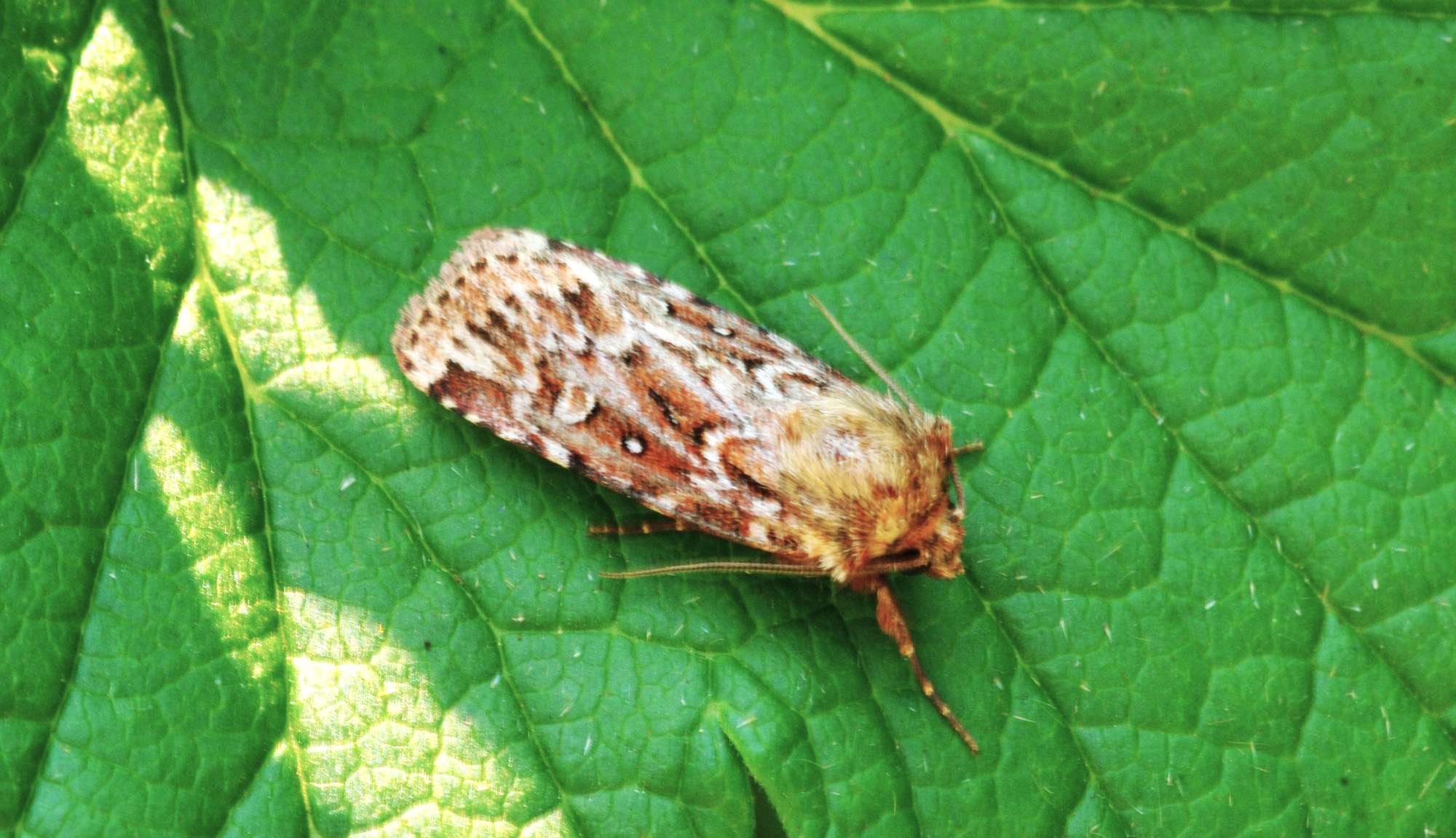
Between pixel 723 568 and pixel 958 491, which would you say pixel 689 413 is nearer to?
pixel 723 568

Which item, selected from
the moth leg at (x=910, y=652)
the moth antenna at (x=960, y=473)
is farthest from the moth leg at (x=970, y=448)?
the moth leg at (x=910, y=652)

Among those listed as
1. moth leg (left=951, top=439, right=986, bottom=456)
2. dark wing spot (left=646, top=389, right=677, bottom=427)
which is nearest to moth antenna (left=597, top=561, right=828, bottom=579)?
dark wing spot (left=646, top=389, right=677, bottom=427)

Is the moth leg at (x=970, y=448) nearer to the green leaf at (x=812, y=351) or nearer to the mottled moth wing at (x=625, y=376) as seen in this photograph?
the green leaf at (x=812, y=351)

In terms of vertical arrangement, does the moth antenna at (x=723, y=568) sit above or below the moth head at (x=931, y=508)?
below

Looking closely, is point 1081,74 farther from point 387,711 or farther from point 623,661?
point 387,711

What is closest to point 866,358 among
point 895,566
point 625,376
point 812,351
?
point 812,351

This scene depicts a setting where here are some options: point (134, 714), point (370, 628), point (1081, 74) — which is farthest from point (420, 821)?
point (1081, 74)

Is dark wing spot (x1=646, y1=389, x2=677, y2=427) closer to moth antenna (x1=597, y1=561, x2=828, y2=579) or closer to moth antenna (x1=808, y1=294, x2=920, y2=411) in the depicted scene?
moth antenna (x1=597, y1=561, x2=828, y2=579)
